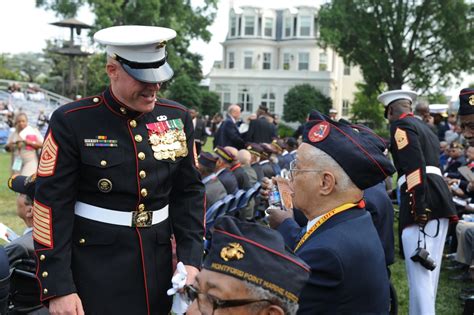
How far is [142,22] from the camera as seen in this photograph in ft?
123

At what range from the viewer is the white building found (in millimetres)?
61562

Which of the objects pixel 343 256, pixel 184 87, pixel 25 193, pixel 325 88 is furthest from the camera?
pixel 325 88

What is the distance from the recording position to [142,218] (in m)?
3.08

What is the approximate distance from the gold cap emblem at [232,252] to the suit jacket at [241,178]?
6260 mm

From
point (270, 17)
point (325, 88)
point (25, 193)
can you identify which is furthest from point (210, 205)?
point (270, 17)

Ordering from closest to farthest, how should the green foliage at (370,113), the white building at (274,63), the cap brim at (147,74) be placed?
the cap brim at (147,74), the green foliage at (370,113), the white building at (274,63)

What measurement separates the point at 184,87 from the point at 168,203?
146ft

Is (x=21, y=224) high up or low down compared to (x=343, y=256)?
down

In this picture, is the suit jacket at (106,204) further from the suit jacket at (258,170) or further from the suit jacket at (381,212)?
the suit jacket at (258,170)

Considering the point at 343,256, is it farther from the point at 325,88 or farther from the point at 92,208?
the point at 325,88

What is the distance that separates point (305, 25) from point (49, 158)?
2621 inches

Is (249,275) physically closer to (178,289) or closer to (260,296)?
(260,296)

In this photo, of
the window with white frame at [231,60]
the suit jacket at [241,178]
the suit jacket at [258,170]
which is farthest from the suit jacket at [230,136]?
the window with white frame at [231,60]

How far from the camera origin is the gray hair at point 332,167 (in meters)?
2.91
